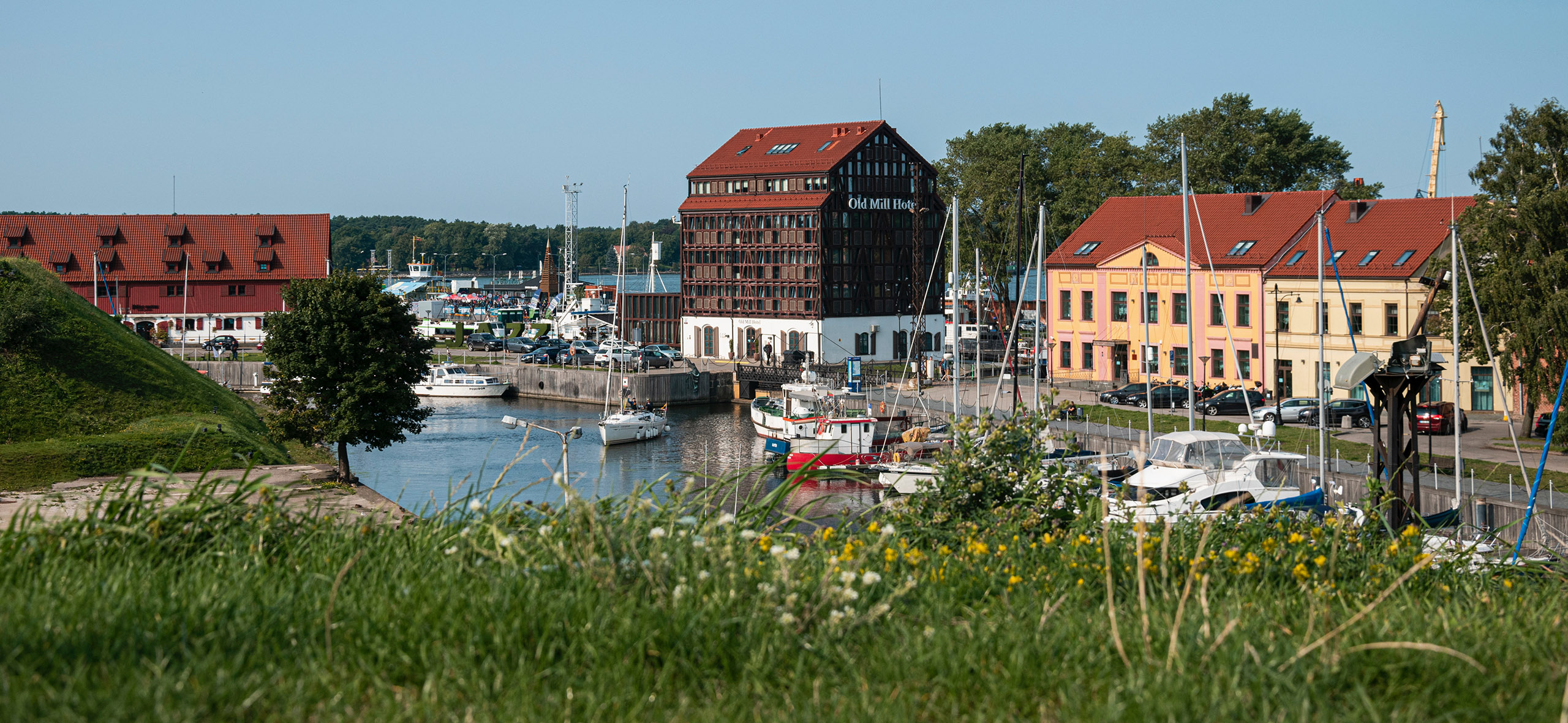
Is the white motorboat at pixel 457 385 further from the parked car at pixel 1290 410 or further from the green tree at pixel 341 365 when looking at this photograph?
the parked car at pixel 1290 410

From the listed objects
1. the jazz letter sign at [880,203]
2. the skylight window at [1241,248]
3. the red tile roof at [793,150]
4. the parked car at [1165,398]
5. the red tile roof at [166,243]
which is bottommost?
the parked car at [1165,398]

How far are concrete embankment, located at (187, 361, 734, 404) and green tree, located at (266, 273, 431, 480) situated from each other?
31142mm

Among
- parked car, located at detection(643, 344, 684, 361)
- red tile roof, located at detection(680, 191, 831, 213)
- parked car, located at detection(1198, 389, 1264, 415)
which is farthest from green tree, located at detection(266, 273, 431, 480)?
red tile roof, located at detection(680, 191, 831, 213)

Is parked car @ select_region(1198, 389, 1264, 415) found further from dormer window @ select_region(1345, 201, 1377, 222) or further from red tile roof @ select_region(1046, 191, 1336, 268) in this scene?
dormer window @ select_region(1345, 201, 1377, 222)

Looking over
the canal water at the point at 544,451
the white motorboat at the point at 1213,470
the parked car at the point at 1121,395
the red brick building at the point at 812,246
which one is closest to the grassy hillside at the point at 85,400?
the canal water at the point at 544,451

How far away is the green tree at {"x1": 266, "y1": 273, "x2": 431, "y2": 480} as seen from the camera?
39.2 meters

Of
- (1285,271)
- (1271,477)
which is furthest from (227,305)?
(1271,477)

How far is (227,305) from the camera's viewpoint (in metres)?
92.5

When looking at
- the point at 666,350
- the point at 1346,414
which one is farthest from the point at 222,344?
the point at 1346,414

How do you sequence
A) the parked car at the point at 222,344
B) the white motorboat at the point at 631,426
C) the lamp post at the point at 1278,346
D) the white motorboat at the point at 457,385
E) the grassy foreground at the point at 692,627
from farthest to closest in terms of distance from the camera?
1. the parked car at the point at 222,344
2. the white motorboat at the point at 457,385
3. the white motorboat at the point at 631,426
4. the lamp post at the point at 1278,346
5. the grassy foreground at the point at 692,627

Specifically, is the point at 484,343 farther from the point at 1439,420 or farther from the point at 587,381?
the point at 1439,420

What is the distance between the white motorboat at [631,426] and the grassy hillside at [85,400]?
55.0ft

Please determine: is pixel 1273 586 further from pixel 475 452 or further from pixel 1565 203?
pixel 475 452

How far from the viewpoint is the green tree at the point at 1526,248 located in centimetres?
3700
